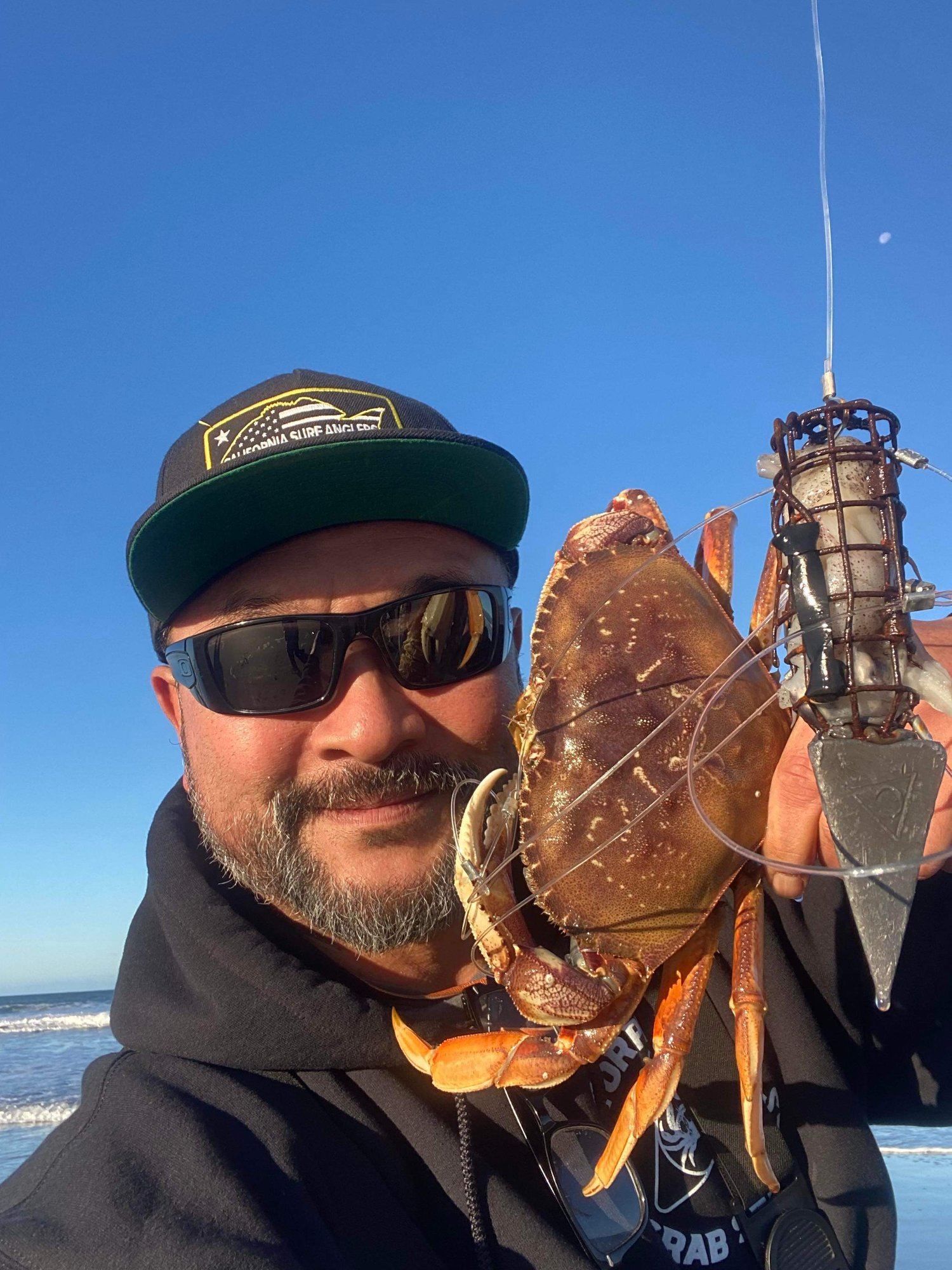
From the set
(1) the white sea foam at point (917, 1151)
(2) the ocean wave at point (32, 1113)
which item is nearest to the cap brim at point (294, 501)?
(1) the white sea foam at point (917, 1151)

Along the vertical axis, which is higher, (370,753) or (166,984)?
(370,753)

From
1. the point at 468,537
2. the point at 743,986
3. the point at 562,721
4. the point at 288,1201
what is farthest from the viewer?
the point at 468,537

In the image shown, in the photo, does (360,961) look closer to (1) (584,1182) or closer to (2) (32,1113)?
(1) (584,1182)

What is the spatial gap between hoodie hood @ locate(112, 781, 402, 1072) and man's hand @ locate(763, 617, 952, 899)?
3.63 feet

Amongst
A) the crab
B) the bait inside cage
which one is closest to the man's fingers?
the crab

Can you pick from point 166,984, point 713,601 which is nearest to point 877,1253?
point 713,601

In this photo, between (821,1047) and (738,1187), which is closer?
(738,1187)

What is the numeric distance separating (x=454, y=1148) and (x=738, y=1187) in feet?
2.50

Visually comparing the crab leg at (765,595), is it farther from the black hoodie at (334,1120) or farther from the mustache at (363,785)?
the black hoodie at (334,1120)

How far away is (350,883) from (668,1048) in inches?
37.5

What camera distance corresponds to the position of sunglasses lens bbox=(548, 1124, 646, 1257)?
1.84 meters

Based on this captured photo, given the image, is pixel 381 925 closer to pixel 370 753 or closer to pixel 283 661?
pixel 370 753

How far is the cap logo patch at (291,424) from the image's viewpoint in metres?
2.41

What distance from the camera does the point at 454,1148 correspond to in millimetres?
1879
